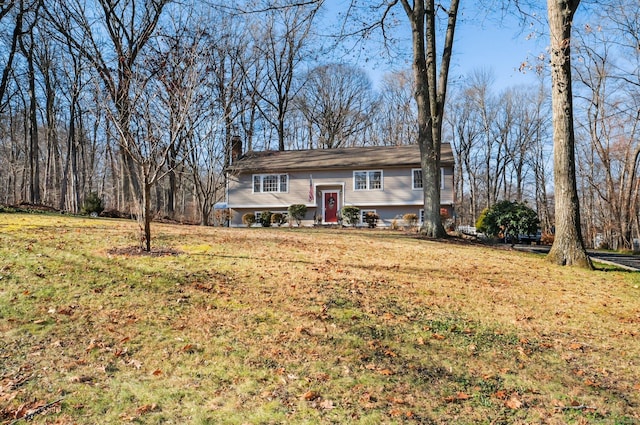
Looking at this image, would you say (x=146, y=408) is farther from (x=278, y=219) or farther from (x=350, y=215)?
(x=278, y=219)

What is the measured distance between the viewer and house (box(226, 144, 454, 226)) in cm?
2380

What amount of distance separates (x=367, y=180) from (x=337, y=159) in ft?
7.93

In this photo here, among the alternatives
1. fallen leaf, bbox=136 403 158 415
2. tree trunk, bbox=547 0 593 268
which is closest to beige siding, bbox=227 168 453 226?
tree trunk, bbox=547 0 593 268

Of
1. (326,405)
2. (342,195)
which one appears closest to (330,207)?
(342,195)

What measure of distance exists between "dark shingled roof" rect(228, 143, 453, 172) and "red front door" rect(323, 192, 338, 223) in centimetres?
172

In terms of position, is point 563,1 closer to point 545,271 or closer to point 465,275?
point 545,271

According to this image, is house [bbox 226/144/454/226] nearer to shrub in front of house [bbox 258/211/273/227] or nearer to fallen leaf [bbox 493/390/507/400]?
shrub in front of house [bbox 258/211/273/227]

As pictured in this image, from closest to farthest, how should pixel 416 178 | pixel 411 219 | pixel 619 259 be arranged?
1. pixel 619 259
2. pixel 411 219
3. pixel 416 178

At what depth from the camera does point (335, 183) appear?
24.9m

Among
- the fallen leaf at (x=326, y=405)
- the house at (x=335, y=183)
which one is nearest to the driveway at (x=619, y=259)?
the house at (x=335, y=183)

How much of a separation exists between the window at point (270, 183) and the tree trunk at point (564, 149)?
58.7 feet

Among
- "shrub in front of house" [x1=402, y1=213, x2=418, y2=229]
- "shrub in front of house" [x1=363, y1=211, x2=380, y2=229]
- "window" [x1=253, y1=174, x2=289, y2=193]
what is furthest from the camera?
"window" [x1=253, y1=174, x2=289, y2=193]

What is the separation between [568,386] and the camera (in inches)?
149

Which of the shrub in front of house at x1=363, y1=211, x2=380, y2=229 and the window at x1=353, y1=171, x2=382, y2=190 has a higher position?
the window at x1=353, y1=171, x2=382, y2=190
